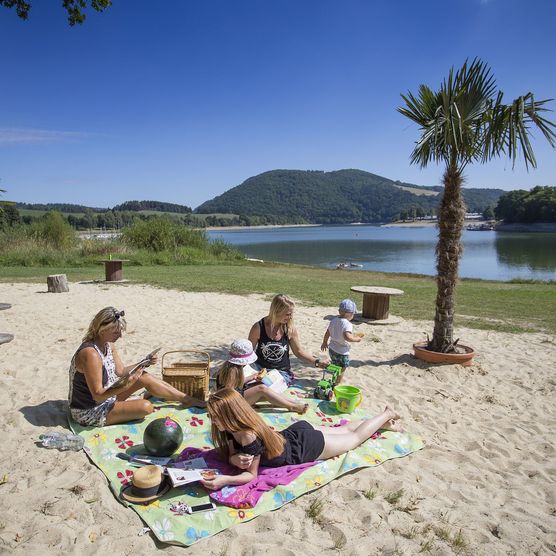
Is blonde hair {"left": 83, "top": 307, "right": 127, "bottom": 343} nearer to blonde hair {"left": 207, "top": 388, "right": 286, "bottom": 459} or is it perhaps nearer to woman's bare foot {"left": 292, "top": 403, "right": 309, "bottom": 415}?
blonde hair {"left": 207, "top": 388, "right": 286, "bottom": 459}

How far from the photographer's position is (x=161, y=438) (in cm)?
376

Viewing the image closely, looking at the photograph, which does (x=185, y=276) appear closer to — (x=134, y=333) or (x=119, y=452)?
(x=134, y=333)

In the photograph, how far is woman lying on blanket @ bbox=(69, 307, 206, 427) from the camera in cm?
416

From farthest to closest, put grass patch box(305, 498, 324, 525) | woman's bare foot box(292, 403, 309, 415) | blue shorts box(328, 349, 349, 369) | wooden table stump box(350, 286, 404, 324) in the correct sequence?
wooden table stump box(350, 286, 404, 324)
blue shorts box(328, 349, 349, 369)
woman's bare foot box(292, 403, 309, 415)
grass patch box(305, 498, 324, 525)

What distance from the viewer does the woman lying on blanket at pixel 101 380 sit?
13.7 ft

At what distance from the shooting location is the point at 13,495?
322 cm

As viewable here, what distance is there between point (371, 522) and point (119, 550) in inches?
69.2

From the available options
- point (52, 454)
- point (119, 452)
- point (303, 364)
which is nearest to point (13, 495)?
point (52, 454)

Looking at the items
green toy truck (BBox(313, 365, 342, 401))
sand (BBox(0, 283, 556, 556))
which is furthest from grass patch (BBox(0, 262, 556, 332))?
green toy truck (BBox(313, 365, 342, 401))

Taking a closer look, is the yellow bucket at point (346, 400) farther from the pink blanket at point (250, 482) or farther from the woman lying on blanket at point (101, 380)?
the woman lying on blanket at point (101, 380)

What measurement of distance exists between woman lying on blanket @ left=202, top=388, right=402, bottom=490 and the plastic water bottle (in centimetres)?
135

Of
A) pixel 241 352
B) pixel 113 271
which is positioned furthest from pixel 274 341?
pixel 113 271

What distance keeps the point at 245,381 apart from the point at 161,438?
4.34 feet

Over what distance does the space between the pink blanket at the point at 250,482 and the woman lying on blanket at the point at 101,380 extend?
968mm
